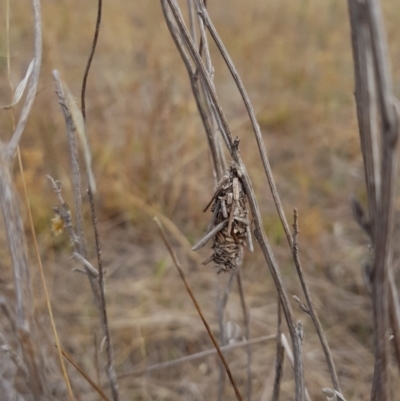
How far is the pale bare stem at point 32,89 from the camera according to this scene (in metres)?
0.32

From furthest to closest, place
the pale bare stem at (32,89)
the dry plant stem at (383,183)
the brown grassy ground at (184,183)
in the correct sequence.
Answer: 1. the brown grassy ground at (184,183)
2. the pale bare stem at (32,89)
3. the dry plant stem at (383,183)

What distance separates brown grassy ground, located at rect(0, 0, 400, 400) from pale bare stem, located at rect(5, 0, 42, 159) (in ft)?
0.54

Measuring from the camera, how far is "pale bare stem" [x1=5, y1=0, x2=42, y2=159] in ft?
1.04

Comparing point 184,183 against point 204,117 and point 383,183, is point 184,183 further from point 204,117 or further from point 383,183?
point 383,183

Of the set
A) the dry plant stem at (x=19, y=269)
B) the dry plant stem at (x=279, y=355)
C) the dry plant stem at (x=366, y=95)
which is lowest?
the dry plant stem at (x=279, y=355)

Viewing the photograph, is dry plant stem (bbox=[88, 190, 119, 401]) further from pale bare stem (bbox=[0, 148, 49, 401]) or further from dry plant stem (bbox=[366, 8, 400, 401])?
dry plant stem (bbox=[366, 8, 400, 401])

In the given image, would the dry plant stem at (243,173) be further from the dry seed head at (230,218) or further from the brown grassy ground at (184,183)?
the brown grassy ground at (184,183)

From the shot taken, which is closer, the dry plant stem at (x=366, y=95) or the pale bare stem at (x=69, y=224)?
the dry plant stem at (x=366, y=95)

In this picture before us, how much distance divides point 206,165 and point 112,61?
43.1 inches

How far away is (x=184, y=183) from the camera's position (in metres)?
1.51

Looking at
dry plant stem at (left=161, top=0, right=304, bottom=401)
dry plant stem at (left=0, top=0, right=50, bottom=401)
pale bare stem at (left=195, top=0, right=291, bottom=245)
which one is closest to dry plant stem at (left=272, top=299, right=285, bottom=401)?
dry plant stem at (left=161, top=0, right=304, bottom=401)

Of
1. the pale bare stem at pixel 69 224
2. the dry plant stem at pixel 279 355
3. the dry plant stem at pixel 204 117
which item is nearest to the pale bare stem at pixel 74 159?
the pale bare stem at pixel 69 224

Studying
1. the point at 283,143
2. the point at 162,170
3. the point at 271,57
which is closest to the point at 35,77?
the point at 162,170

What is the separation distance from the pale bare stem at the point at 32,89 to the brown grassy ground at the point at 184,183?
0.17 meters
